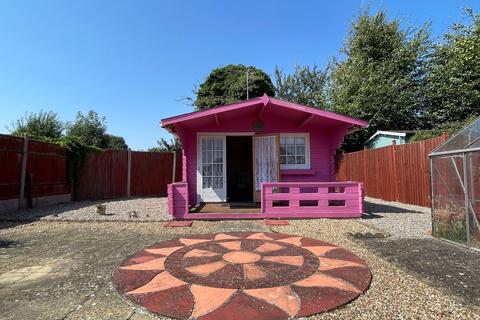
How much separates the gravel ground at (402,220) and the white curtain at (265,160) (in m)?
2.70

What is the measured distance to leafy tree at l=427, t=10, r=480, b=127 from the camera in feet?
54.4

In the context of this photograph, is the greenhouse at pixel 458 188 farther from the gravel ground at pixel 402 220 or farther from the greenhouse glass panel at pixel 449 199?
the gravel ground at pixel 402 220

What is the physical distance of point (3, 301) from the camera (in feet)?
10.5

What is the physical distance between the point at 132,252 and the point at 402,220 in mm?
5896

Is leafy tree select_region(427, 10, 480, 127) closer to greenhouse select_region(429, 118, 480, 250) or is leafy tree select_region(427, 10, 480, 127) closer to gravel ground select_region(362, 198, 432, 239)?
gravel ground select_region(362, 198, 432, 239)

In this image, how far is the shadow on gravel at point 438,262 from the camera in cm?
344

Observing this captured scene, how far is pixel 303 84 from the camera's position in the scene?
29.5 m

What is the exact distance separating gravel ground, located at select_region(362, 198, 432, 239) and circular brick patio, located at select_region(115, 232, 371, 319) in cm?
188

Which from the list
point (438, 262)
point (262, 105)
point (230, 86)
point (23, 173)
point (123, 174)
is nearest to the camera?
point (438, 262)

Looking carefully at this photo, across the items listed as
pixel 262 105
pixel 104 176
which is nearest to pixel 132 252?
pixel 262 105

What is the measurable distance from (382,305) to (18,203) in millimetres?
10352

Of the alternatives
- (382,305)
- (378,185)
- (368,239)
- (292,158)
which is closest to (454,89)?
(378,185)

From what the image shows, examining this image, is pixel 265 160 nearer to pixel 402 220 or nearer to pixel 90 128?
pixel 402 220

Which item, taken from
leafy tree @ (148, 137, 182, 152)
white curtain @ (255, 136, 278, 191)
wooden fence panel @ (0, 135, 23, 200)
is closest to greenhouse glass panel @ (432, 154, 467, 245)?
white curtain @ (255, 136, 278, 191)
